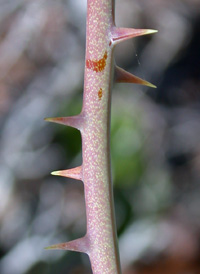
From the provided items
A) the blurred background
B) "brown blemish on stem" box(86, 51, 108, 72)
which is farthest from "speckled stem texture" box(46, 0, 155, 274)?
the blurred background

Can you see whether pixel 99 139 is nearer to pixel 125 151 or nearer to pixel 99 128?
pixel 99 128

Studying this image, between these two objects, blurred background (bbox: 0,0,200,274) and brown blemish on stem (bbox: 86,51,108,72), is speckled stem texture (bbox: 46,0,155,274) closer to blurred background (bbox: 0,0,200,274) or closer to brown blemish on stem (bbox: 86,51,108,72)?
brown blemish on stem (bbox: 86,51,108,72)

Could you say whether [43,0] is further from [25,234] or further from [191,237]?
[191,237]

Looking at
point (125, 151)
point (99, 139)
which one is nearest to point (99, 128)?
point (99, 139)

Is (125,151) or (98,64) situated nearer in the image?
(98,64)

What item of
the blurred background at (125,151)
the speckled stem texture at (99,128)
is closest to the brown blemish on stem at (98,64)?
the speckled stem texture at (99,128)

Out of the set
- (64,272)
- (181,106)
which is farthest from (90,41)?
(181,106)

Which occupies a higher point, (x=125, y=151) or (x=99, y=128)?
(x=99, y=128)

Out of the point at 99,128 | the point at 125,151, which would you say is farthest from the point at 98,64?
the point at 125,151
